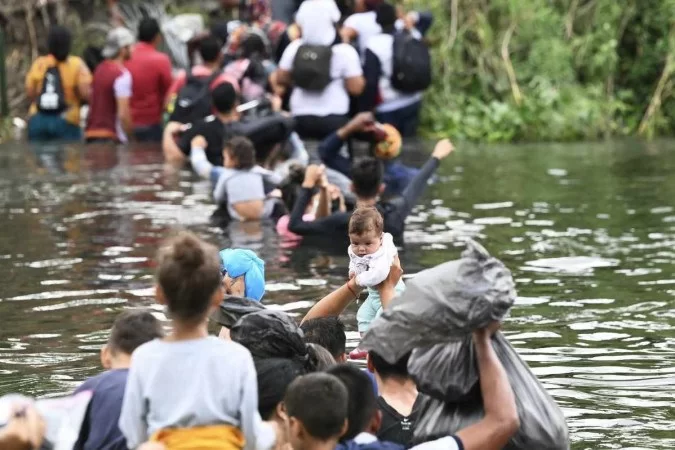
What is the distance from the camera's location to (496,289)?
576cm

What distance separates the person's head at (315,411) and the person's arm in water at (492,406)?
1.67 ft

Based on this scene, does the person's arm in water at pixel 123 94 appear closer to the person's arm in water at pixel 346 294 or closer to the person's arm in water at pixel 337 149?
the person's arm in water at pixel 337 149

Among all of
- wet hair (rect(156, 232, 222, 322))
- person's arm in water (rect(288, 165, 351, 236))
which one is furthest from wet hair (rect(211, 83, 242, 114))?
wet hair (rect(156, 232, 222, 322))

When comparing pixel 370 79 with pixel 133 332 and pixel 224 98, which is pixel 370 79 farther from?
pixel 133 332

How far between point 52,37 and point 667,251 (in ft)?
35.9

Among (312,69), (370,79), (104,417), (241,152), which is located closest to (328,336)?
(104,417)

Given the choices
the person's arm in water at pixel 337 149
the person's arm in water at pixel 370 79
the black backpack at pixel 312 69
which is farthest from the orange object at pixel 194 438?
the person's arm in water at pixel 370 79

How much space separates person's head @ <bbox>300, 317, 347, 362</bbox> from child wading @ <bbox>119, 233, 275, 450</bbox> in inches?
75.6

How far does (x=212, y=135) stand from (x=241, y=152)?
3032 millimetres

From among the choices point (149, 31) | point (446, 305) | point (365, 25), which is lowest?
point (149, 31)

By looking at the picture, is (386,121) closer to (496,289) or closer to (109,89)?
(109,89)

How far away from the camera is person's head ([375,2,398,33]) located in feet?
68.4

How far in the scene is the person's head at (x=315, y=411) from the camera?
5.47 meters

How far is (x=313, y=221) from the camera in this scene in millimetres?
13102
